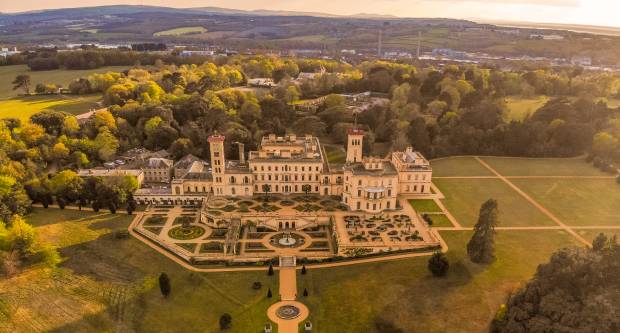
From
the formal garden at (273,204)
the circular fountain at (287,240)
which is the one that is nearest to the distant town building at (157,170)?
the formal garden at (273,204)

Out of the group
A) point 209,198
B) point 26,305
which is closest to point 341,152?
point 209,198

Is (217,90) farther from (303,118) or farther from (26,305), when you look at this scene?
(26,305)

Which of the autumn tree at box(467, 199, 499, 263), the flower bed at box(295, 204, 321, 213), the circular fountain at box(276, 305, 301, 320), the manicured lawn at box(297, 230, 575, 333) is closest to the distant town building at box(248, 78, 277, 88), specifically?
the flower bed at box(295, 204, 321, 213)

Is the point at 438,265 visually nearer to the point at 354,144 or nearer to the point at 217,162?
the point at 354,144

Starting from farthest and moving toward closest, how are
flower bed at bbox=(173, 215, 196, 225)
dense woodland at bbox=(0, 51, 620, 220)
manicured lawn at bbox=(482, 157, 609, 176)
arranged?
dense woodland at bbox=(0, 51, 620, 220) < manicured lawn at bbox=(482, 157, 609, 176) < flower bed at bbox=(173, 215, 196, 225)

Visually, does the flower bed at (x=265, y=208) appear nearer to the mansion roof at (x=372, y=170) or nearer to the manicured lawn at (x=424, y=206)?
the mansion roof at (x=372, y=170)

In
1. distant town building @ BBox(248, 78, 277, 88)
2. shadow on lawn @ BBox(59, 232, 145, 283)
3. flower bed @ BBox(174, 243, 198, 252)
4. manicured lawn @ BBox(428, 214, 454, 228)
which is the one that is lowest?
shadow on lawn @ BBox(59, 232, 145, 283)

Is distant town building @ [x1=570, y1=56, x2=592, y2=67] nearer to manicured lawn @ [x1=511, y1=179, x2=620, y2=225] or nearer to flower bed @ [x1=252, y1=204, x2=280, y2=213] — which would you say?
manicured lawn @ [x1=511, y1=179, x2=620, y2=225]
